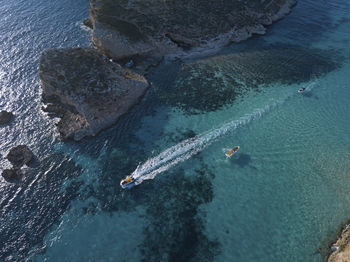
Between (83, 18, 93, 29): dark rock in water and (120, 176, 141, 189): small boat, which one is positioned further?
(83, 18, 93, 29): dark rock in water

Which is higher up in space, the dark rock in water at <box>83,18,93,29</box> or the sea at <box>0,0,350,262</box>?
the dark rock in water at <box>83,18,93,29</box>

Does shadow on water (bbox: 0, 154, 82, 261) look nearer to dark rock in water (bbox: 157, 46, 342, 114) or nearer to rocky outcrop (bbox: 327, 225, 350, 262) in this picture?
dark rock in water (bbox: 157, 46, 342, 114)

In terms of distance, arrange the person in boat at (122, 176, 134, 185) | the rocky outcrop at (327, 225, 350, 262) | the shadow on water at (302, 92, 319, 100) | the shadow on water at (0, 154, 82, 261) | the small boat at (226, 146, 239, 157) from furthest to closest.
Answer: the shadow on water at (302, 92, 319, 100)
the small boat at (226, 146, 239, 157)
the person in boat at (122, 176, 134, 185)
the shadow on water at (0, 154, 82, 261)
the rocky outcrop at (327, 225, 350, 262)

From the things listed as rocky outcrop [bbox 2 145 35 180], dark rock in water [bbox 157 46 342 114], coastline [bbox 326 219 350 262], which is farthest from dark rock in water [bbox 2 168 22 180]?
coastline [bbox 326 219 350 262]

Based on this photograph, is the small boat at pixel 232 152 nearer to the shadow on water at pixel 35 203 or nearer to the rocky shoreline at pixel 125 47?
the rocky shoreline at pixel 125 47

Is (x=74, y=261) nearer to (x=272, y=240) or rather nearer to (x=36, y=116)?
(x=272, y=240)

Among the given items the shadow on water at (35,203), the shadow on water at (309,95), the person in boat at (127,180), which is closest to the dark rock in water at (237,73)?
the shadow on water at (309,95)

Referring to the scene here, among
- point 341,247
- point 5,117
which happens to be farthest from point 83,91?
point 341,247
